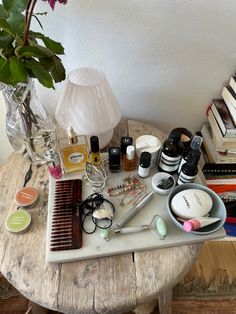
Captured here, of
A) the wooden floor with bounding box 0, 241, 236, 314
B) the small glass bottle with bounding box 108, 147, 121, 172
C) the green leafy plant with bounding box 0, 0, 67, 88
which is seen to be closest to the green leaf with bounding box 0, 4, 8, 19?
the green leafy plant with bounding box 0, 0, 67, 88

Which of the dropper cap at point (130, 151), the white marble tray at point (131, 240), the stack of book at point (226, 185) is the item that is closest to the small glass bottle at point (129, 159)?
the dropper cap at point (130, 151)

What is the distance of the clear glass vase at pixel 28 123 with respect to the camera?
25.0 inches

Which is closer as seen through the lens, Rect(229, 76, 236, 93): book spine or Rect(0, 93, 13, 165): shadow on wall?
Rect(229, 76, 236, 93): book spine

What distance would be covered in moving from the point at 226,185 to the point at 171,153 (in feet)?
1.19

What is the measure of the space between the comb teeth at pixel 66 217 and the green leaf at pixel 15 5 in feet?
1.25

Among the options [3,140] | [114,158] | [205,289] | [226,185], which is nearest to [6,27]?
[114,158]

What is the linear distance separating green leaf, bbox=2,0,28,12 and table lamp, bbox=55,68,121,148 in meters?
0.20

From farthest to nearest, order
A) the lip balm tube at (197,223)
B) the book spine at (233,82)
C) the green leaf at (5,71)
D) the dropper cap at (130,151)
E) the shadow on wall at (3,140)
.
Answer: the shadow on wall at (3,140), the book spine at (233,82), the dropper cap at (130,151), the lip balm tube at (197,223), the green leaf at (5,71)

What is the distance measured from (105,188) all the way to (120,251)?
166 mm

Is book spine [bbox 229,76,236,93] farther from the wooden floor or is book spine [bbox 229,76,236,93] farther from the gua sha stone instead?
the wooden floor

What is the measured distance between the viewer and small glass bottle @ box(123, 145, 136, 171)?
71cm

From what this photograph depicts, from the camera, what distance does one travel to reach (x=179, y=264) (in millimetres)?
625

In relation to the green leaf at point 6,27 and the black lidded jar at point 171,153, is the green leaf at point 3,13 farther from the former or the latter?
the black lidded jar at point 171,153

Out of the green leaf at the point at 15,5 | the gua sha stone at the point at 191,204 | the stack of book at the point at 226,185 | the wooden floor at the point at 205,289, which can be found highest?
the green leaf at the point at 15,5
